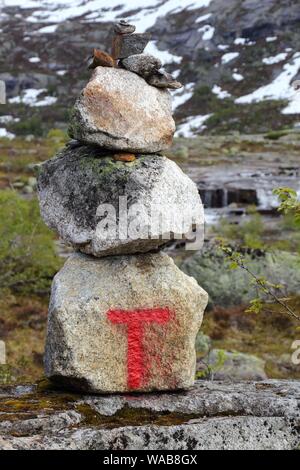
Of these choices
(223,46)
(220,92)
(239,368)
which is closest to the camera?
(239,368)

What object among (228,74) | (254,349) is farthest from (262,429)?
(228,74)

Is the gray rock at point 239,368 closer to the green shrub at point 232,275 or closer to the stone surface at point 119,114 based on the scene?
the green shrub at point 232,275

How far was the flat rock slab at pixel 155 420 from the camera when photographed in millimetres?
7402

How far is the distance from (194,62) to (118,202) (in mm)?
151181

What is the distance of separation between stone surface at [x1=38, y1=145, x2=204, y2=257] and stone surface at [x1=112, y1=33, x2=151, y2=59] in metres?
1.39

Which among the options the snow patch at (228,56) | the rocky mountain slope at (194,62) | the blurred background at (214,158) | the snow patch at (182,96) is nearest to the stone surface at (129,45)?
the blurred background at (214,158)

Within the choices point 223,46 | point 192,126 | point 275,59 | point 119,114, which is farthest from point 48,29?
point 119,114

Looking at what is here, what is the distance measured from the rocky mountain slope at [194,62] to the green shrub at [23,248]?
78647 millimetres

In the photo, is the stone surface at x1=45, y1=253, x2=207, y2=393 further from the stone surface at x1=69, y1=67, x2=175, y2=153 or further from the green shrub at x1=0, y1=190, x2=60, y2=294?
the green shrub at x1=0, y1=190, x2=60, y2=294

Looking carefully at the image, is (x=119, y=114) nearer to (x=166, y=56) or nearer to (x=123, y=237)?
(x=123, y=237)

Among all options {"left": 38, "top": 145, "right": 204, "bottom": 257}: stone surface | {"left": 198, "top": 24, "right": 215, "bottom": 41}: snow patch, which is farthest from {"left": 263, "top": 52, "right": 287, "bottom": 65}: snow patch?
{"left": 38, "top": 145, "right": 204, "bottom": 257}: stone surface

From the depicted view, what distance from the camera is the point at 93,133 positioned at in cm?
869

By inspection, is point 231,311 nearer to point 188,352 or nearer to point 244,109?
point 188,352

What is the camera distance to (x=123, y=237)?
337 inches
